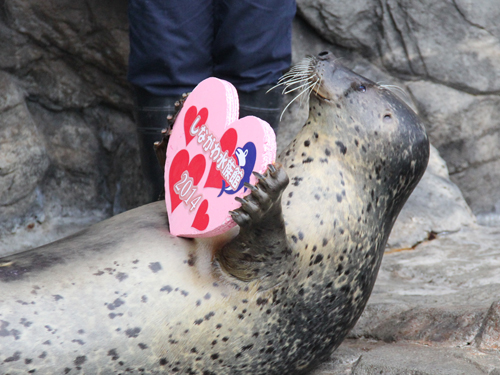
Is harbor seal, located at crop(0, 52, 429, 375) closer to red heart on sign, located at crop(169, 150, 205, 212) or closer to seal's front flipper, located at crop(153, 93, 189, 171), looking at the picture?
red heart on sign, located at crop(169, 150, 205, 212)

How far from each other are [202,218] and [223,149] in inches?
9.5

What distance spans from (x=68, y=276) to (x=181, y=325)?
0.41 m

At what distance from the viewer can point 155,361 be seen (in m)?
1.92

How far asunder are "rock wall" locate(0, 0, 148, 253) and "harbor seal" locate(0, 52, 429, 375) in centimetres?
199

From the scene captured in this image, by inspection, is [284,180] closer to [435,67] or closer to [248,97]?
[248,97]

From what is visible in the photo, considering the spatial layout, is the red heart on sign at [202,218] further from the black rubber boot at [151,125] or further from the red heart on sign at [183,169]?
the black rubber boot at [151,125]

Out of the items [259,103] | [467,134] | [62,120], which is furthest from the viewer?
[467,134]

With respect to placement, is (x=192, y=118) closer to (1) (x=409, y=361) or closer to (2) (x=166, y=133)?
(2) (x=166, y=133)

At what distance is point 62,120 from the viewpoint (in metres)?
4.22

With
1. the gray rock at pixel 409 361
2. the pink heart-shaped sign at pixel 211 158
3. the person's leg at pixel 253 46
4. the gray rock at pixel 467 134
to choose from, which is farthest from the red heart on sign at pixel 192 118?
the gray rock at pixel 467 134

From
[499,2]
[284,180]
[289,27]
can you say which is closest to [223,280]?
[284,180]

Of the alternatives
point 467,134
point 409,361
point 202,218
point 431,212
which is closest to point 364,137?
point 202,218

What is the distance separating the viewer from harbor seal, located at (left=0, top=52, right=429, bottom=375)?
1.84 meters

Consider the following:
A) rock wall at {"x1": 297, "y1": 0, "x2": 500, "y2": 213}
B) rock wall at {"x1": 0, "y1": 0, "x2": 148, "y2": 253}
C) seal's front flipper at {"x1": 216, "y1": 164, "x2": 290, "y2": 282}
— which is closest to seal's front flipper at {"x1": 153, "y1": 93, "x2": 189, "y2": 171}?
seal's front flipper at {"x1": 216, "y1": 164, "x2": 290, "y2": 282}
